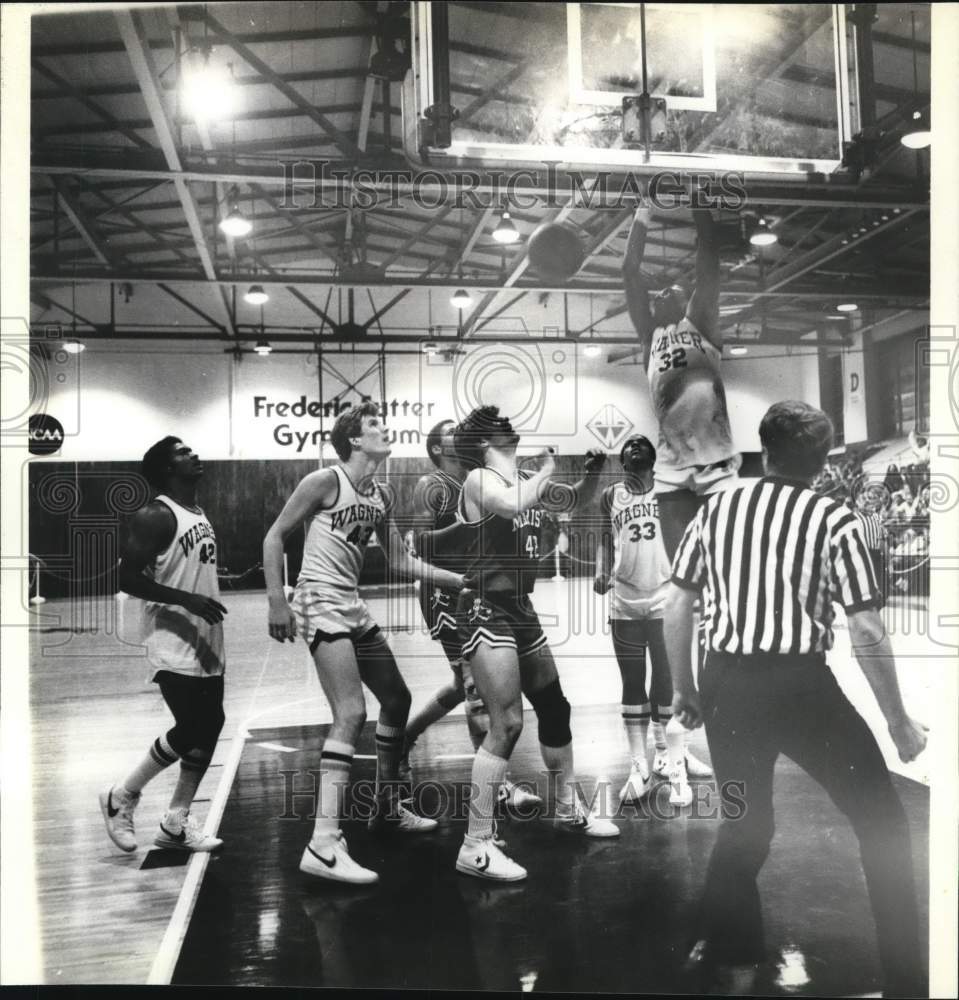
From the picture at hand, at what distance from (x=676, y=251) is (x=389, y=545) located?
1.57m

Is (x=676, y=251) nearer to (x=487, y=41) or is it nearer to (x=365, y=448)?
(x=487, y=41)

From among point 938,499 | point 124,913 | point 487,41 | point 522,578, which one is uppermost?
point 487,41

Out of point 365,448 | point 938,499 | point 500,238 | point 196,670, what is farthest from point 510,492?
point 938,499

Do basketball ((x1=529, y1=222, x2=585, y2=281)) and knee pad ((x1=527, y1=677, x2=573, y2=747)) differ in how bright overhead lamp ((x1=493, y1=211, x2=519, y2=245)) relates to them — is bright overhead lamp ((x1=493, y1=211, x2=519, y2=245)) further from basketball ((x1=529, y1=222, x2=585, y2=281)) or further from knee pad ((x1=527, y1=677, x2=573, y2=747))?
knee pad ((x1=527, y1=677, x2=573, y2=747))

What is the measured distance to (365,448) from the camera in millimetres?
3127

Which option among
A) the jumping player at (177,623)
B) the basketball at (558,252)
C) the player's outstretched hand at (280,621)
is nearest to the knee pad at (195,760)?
the jumping player at (177,623)

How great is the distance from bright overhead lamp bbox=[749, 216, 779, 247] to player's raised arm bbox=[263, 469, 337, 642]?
6.04 feet

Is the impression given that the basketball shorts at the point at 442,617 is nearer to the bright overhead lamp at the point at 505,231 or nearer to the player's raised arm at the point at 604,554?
the player's raised arm at the point at 604,554

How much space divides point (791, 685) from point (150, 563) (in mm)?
2369

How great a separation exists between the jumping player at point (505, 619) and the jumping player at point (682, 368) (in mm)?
304

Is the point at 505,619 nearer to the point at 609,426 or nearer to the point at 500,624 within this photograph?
the point at 500,624

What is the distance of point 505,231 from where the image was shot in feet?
10.5

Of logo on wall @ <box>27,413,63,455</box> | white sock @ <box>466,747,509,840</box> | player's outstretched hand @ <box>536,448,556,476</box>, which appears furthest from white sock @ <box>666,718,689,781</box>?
logo on wall @ <box>27,413,63,455</box>

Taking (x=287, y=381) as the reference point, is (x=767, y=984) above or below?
below
